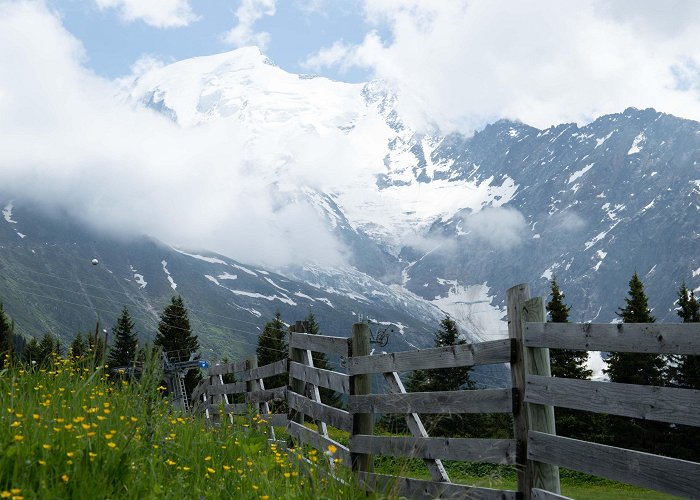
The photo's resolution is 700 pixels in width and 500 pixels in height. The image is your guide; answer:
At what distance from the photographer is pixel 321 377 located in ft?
32.3

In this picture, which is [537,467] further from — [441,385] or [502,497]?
[441,385]

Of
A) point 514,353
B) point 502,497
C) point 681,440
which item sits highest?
point 514,353

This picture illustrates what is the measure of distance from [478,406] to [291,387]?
493cm

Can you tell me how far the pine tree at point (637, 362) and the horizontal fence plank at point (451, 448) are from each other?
84.1 feet

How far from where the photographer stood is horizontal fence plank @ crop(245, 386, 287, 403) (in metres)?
11.9

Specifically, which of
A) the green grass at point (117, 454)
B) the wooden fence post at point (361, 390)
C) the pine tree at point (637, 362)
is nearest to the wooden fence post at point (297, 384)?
the wooden fence post at point (361, 390)

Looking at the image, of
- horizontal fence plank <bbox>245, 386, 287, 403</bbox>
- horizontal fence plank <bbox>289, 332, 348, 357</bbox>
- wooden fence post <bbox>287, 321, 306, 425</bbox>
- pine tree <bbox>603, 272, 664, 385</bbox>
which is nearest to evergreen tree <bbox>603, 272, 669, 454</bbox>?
pine tree <bbox>603, 272, 664, 385</bbox>

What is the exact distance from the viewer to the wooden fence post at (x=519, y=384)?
21.3 ft

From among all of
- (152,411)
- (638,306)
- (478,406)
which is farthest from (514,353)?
(638,306)

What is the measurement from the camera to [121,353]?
232 ft

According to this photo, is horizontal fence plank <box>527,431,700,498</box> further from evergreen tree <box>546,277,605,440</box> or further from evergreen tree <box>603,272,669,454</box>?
evergreen tree <box>546,277,605,440</box>

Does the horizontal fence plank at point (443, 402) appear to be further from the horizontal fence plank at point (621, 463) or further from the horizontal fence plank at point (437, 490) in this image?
the horizontal fence plank at point (437, 490)

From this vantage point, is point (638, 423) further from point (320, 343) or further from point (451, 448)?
point (451, 448)

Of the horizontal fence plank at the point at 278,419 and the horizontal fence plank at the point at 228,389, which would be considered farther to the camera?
the horizontal fence plank at the point at 228,389
